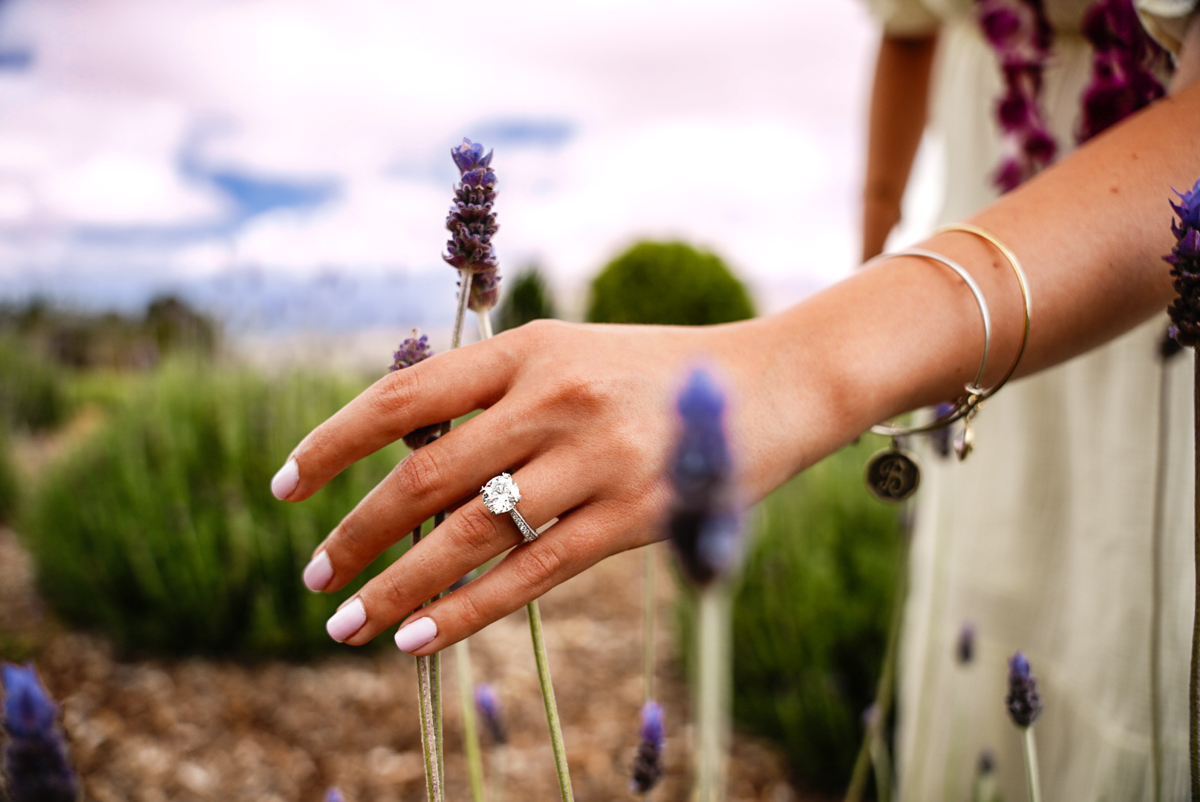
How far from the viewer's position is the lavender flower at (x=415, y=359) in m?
0.89

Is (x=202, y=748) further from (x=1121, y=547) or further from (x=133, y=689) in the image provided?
(x=1121, y=547)

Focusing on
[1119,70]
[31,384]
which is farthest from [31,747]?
[31,384]

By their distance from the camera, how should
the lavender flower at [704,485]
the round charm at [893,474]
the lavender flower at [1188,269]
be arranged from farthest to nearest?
1. the round charm at [893,474]
2. the lavender flower at [1188,269]
3. the lavender flower at [704,485]

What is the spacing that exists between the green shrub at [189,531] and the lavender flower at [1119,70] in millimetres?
3177

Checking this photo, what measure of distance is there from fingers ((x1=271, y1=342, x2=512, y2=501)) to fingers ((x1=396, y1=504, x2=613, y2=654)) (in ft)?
0.61

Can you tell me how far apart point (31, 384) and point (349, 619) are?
8705mm

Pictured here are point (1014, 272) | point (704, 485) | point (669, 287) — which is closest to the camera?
point (704, 485)

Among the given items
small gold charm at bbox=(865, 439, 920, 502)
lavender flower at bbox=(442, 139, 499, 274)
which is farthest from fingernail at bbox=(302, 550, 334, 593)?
small gold charm at bbox=(865, 439, 920, 502)

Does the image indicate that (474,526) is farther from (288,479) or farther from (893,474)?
(893,474)

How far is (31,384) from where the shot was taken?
746 centimetres

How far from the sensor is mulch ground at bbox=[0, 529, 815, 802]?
8.47 feet

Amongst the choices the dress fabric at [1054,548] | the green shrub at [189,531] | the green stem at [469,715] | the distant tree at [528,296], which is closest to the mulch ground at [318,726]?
the green shrub at [189,531]

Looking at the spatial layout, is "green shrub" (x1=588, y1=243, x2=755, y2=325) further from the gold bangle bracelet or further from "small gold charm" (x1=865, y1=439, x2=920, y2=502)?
the gold bangle bracelet

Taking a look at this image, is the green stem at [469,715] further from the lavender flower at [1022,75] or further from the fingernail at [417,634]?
the lavender flower at [1022,75]
